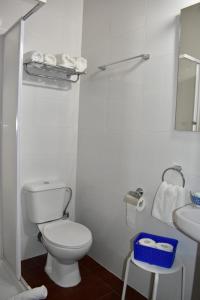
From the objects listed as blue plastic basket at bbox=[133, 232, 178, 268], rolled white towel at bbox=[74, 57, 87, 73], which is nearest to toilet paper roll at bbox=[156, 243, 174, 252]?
blue plastic basket at bbox=[133, 232, 178, 268]

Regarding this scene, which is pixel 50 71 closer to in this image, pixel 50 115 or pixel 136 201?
pixel 50 115

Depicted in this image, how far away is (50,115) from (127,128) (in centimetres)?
79

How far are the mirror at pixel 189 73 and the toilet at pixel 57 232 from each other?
3.76ft

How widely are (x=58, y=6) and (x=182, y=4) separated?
123 centimetres

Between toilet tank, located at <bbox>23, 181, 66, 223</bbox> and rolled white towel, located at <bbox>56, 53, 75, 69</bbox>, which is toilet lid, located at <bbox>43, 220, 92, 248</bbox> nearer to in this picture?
toilet tank, located at <bbox>23, 181, 66, 223</bbox>

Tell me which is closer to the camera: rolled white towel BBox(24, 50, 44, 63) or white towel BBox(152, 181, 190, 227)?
white towel BBox(152, 181, 190, 227)

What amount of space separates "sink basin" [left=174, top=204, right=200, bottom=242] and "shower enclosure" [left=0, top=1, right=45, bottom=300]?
108cm

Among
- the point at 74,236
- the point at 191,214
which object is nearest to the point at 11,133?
the point at 74,236

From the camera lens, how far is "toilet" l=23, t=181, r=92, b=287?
73.0 inches

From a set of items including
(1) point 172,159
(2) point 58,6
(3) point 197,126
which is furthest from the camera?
(2) point 58,6

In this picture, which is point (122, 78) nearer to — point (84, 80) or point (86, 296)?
point (84, 80)

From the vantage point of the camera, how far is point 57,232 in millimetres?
2025

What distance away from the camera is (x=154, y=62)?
70.9 inches

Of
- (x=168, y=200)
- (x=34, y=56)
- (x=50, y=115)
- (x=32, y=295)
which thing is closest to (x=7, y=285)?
(x=32, y=295)
